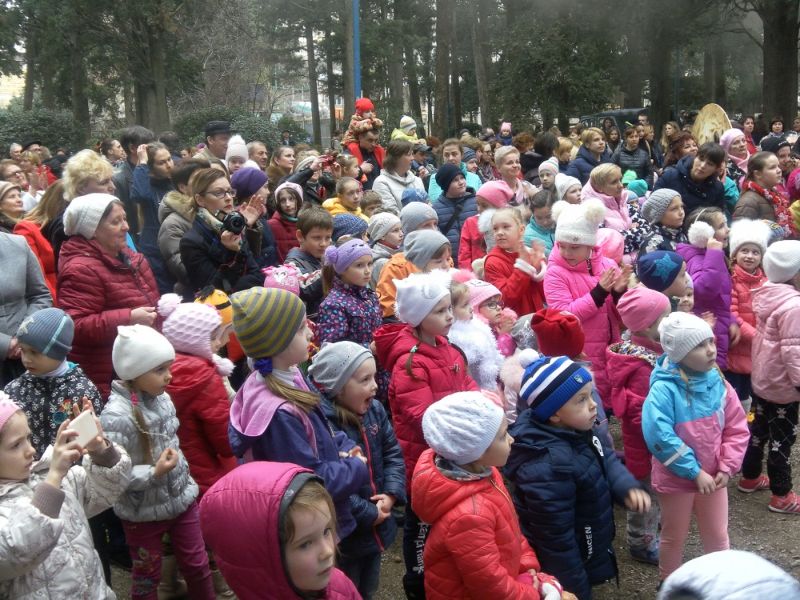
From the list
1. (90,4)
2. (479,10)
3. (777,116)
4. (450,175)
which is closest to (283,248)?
(450,175)

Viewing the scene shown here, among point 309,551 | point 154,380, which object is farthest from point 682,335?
point 154,380

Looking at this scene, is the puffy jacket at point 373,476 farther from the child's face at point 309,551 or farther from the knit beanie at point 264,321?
the child's face at point 309,551

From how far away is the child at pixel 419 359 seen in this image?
4121 millimetres

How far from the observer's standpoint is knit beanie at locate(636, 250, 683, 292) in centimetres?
483

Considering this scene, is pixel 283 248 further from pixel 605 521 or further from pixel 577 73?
pixel 577 73

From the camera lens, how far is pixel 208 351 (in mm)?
4070

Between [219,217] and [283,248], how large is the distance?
1.38 meters

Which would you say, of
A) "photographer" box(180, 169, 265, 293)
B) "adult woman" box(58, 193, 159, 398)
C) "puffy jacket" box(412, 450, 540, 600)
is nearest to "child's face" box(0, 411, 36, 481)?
"puffy jacket" box(412, 450, 540, 600)

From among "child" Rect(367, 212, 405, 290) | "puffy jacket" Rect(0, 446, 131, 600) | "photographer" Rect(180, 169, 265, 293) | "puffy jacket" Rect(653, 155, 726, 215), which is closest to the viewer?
"puffy jacket" Rect(0, 446, 131, 600)

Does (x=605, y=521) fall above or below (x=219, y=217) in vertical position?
below

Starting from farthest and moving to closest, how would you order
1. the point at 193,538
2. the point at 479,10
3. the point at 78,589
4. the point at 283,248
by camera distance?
the point at 479,10 < the point at 283,248 < the point at 193,538 < the point at 78,589

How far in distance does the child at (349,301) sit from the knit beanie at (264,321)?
1.33 m

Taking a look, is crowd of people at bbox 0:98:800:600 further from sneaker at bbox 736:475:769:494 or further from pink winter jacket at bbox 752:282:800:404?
sneaker at bbox 736:475:769:494

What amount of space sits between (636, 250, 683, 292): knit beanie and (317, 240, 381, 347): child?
1.70m
